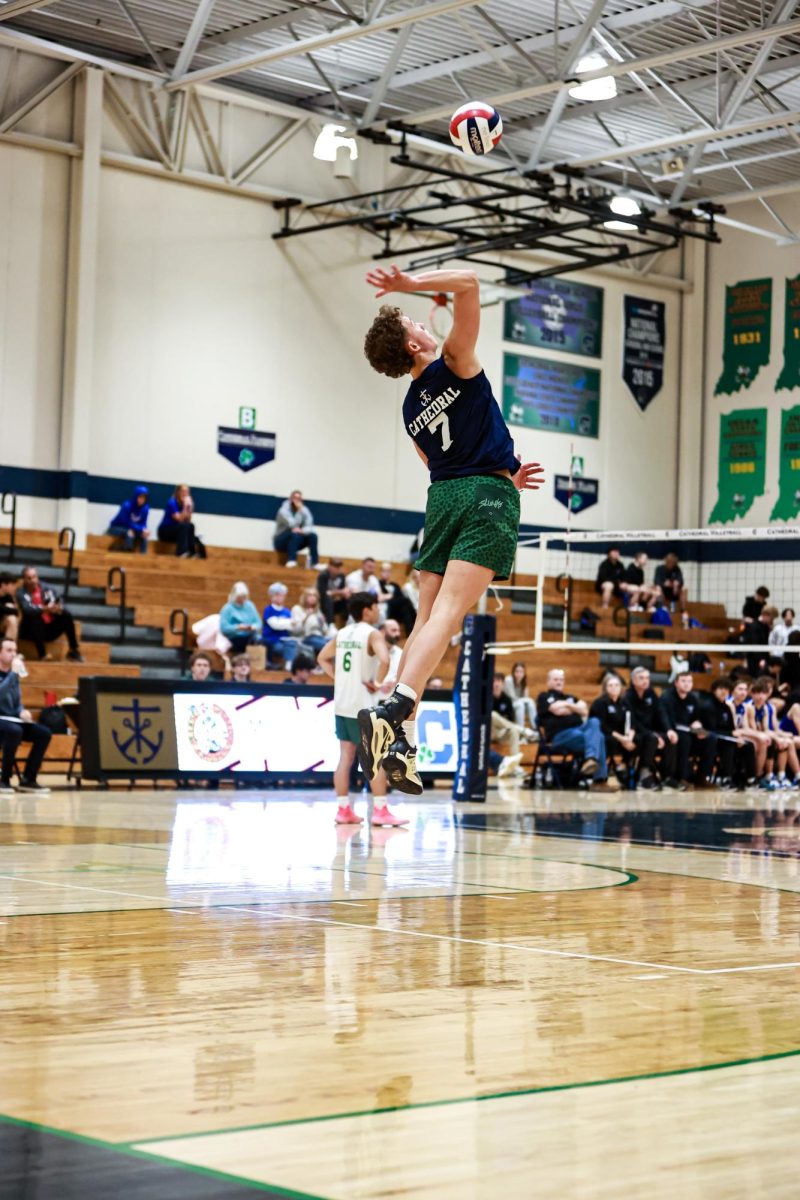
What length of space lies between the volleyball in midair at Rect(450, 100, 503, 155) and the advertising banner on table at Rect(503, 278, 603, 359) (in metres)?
18.2

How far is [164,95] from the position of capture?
869 inches

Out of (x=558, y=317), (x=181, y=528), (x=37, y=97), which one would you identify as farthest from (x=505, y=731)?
(x=558, y=317)

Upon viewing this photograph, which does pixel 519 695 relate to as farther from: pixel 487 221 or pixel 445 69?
pixel 487 221

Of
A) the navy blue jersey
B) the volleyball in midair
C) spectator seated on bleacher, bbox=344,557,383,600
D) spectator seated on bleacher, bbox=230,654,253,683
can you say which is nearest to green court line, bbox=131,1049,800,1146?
the navy blue jersey

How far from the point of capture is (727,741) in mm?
18859

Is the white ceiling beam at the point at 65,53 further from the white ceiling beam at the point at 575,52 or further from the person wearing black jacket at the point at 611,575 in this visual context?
the person wearing black jacket at the point at 611,575

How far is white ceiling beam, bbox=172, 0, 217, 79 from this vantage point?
17562 millimetres

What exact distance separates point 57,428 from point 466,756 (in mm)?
9818

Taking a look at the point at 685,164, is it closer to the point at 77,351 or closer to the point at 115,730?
the point at 77,351

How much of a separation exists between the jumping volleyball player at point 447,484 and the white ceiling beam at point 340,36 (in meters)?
11.9

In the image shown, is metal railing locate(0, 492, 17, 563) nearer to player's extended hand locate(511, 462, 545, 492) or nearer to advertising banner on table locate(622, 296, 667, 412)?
advertising banner on table locate(622, 296, 667, 412)

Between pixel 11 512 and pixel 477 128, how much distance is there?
1324cm

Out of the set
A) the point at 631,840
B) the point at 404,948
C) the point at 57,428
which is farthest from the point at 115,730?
the point at 404,948

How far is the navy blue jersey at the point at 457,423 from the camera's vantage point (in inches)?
227
